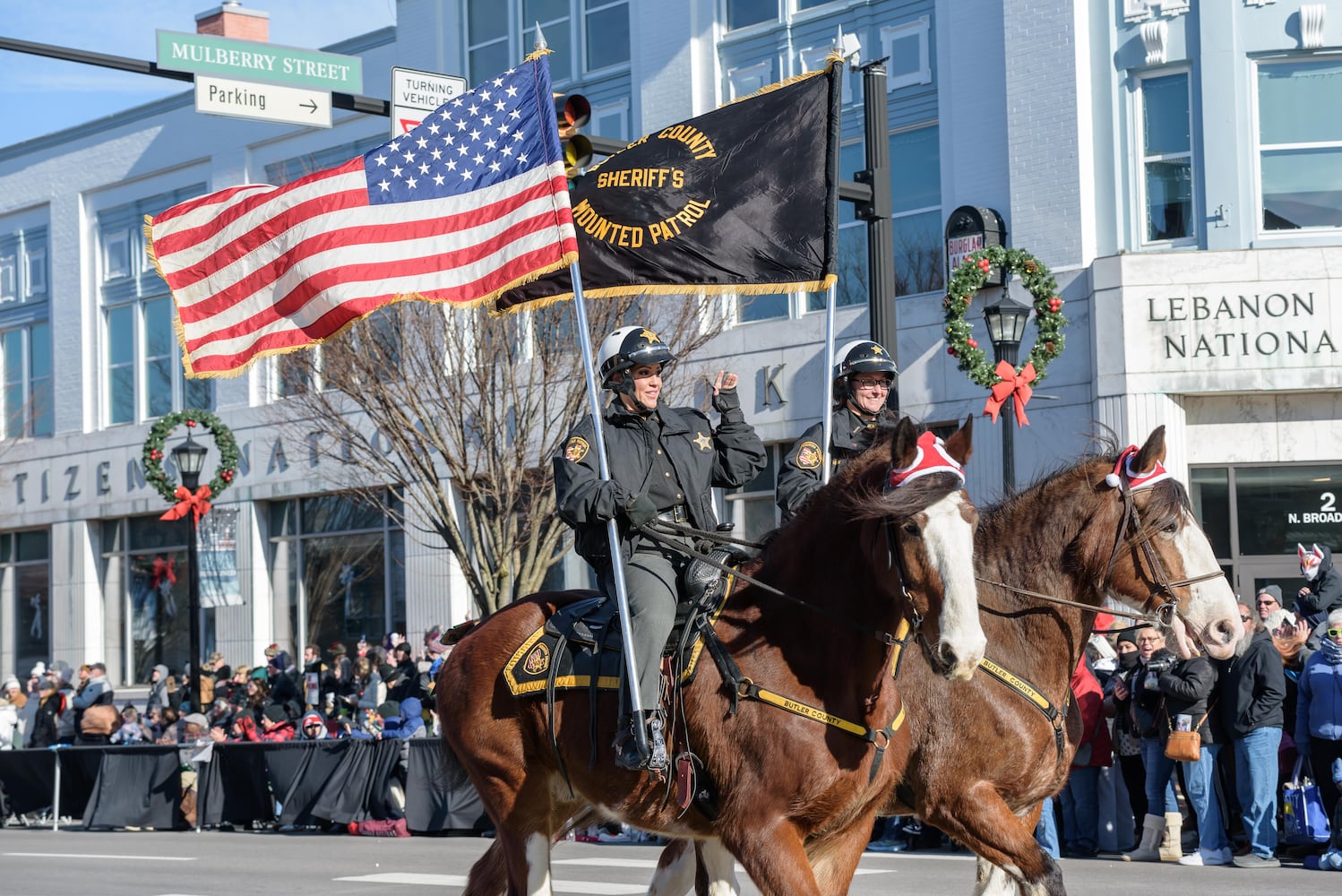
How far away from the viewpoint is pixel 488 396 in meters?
22.1

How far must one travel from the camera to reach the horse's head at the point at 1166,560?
26.8 ft

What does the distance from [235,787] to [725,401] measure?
1373 cm

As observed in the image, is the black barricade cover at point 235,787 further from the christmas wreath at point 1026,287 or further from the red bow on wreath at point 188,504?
the christmas wreath at point 1026,287

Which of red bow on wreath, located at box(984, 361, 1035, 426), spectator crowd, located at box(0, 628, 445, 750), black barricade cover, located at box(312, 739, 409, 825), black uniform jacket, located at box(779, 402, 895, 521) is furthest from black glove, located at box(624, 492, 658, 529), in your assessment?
spectator crowd, located at box(0, 628, 445, 750)

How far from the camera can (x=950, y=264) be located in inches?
878

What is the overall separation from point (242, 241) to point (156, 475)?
18207mm

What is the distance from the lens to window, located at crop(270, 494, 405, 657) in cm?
2998

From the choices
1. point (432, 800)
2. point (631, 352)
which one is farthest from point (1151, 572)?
point (432, 800)

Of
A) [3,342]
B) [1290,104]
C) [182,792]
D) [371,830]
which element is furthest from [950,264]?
[3,342]

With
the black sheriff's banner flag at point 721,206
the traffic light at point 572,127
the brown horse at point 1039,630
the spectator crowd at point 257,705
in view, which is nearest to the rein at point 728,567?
the brown horse at point 1039,630

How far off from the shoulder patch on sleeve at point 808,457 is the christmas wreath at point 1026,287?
11.4 meters

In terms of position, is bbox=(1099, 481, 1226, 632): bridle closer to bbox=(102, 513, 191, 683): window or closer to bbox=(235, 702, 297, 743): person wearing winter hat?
bbox=(235, 702, 297, 743): person wearing winter hat

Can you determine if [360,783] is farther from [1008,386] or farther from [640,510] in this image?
[640,510]

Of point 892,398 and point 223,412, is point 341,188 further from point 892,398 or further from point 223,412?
point 223,412
